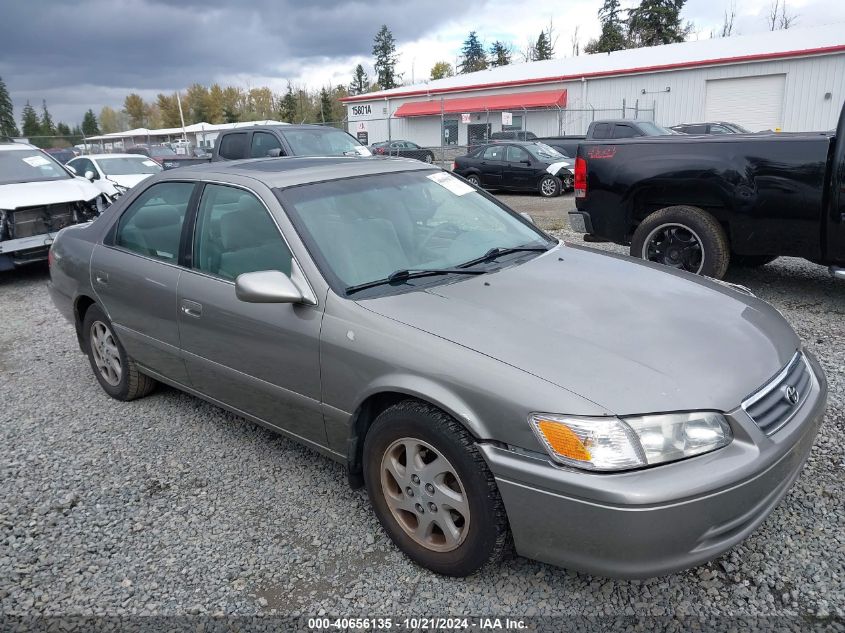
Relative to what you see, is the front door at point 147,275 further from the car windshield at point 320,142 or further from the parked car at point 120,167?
the parked car at point 120,167

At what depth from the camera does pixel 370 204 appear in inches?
129

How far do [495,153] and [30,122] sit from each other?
92.7 m

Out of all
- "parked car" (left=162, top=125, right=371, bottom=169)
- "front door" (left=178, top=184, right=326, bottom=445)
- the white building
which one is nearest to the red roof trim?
the white building

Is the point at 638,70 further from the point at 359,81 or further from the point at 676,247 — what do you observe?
the point at 359,81

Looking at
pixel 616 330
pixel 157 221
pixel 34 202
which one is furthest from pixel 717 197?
pixel 34 202

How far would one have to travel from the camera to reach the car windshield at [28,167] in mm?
8836

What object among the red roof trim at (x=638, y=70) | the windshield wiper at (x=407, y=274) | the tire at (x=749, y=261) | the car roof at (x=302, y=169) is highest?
the red roof trim at (x=638, y=70)

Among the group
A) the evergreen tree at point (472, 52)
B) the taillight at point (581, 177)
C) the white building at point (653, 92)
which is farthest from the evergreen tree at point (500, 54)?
the taillight at point (581, 177)

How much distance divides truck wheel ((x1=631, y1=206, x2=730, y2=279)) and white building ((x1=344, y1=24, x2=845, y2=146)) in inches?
619

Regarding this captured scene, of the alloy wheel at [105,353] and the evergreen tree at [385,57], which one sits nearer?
the alloy wheel at [105,353]

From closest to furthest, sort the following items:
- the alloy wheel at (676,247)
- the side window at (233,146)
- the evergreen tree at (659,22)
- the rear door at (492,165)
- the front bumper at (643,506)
Answer: the front bumper at (643,506) < the alloy wheel at (676,247) < the side window at (233,146) < the rear door at (492,165) < the evergreen tree at (659,22)

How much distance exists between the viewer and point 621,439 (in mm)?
2047

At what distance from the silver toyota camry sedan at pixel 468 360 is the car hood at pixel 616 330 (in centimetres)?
1

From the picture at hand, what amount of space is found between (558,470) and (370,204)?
68.4 inches
